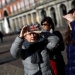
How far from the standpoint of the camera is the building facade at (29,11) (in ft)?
120

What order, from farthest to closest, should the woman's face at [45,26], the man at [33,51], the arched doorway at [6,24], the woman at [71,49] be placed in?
the arched doorway at [6,24] < the woman's face at [45,26] < the man at [33,51] < the woman at [71,49]

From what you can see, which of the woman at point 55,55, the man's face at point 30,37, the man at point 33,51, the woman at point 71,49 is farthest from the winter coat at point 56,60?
the woman at point 71,49

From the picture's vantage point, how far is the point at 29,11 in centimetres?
4622

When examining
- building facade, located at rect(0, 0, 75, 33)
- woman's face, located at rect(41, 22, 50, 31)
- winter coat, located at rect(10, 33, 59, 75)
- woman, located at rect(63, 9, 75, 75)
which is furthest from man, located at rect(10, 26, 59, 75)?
building facade, located at rect(0, 0, 75, 33)

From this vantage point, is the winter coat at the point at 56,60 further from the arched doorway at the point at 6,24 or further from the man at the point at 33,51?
the arched doorway at the point at 6,24

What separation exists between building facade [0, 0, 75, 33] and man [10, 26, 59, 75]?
31380 millimetres

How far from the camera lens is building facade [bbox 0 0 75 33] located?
36688 millimetres

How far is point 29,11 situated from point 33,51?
143 ft

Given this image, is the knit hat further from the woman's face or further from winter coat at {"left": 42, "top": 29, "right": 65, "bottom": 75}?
winter coat at {"left": 42, "top": 29, "right": 65, "bottom": 75}

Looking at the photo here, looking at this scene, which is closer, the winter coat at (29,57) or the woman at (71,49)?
the woman at (71,49)

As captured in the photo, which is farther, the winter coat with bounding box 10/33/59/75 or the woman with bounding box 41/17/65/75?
the woman with bounding box 41/17/65/75

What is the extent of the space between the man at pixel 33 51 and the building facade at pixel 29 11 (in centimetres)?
3138

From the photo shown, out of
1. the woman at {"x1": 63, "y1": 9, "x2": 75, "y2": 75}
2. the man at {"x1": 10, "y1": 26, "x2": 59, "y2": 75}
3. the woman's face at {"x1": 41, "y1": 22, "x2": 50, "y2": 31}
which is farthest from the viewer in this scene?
the woman's face at {"x1": 41, "y1": 22, "x2": 50, "y2": 31}

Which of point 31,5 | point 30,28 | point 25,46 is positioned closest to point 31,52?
point 25,46
